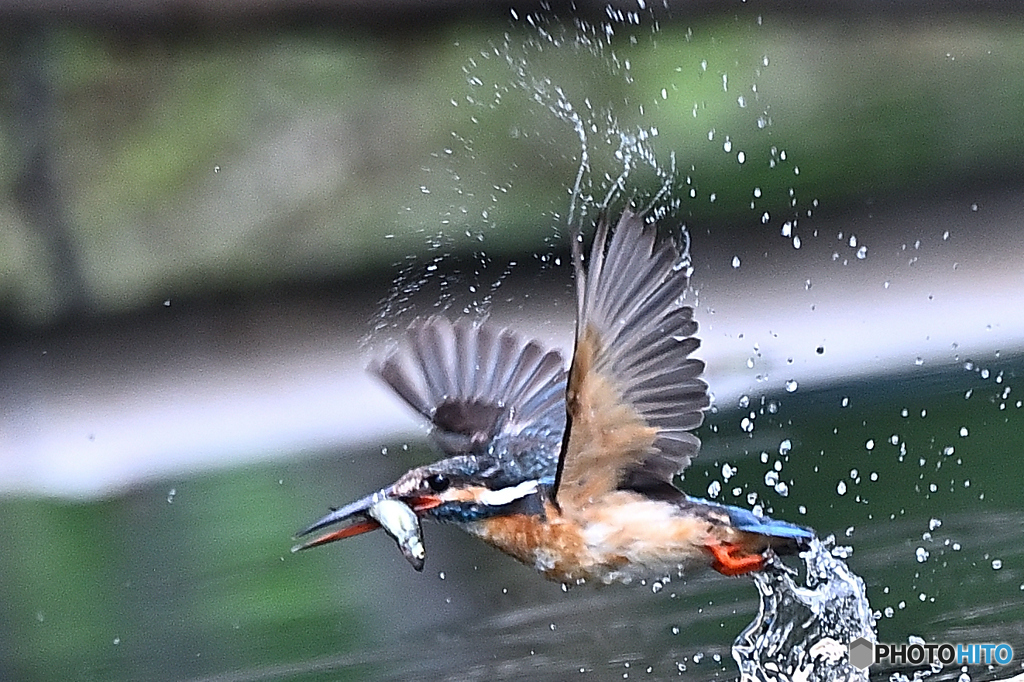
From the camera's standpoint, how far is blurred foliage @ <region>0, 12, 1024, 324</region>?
15.3ft

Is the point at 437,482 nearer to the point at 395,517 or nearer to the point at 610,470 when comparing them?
the point at 395,517

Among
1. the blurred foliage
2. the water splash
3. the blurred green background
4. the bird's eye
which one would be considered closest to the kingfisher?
the bird's eye

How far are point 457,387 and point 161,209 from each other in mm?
2517

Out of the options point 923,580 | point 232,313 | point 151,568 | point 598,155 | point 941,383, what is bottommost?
point 923,580

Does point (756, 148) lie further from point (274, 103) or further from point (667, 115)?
point (274, 103)

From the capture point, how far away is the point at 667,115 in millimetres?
4824

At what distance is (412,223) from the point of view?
4.85m

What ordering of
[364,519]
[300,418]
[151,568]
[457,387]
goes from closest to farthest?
1. [364,519]
2. [457,387]
3. [151,568]
4. [300,418]

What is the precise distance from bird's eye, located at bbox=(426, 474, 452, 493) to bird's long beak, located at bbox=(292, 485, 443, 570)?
12 millimetres

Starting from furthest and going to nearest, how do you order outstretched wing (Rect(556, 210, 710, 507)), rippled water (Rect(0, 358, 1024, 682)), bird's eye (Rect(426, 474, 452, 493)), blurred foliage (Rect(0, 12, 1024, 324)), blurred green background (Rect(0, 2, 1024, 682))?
blurred foliage (Rect(0, 12, 1024, 324)), blurred green background (Rect(0, 2, 1024, 682)), rippled water (Rect(0, 358, 1024, 682)), bird's eye (Rect(426, 474, 452, 493)), outstretched wing (Rect(556, 210, 710, 507))

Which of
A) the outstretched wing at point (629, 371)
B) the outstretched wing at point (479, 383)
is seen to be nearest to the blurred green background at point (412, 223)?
the outstretched wing at point (479, 383)

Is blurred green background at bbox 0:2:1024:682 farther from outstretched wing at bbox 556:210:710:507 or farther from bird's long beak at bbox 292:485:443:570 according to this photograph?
bird's long beak at bbox 292:485:443:570

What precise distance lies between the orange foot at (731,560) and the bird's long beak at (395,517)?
1.33 ft

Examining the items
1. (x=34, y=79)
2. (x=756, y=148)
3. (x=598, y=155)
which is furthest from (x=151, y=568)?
(x=756, y=148)
